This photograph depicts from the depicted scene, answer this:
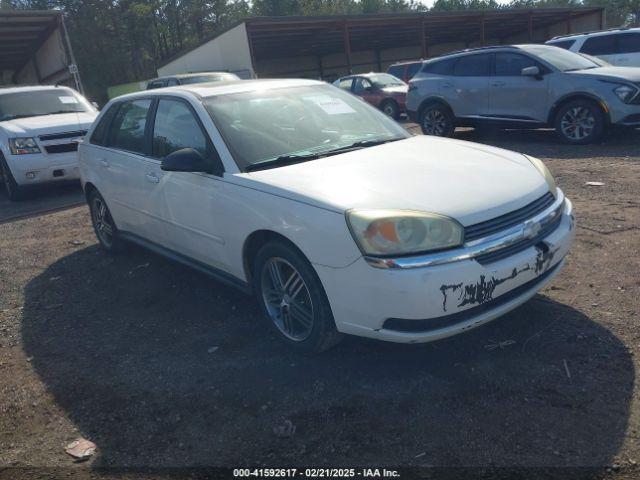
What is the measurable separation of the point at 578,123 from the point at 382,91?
8.07 metres

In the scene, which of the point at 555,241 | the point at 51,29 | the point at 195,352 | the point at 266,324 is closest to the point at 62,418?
the point at 195,352

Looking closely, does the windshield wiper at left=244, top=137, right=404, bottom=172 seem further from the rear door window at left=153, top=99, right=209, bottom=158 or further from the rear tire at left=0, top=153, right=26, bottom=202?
the rear tire at left=0, top=153, right=26, bottom=202

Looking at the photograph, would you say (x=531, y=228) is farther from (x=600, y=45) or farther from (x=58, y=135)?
(x=600, y=45)

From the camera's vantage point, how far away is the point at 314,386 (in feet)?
10.2

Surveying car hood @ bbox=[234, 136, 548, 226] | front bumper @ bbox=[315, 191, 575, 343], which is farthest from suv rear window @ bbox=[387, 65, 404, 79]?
front bumper @ bbox=[315, 191, 575, 343]

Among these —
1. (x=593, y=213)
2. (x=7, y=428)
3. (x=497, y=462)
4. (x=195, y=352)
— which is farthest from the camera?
(x=593, y=213)

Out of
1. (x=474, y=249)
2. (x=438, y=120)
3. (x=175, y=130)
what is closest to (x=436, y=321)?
(x=474, y=249)

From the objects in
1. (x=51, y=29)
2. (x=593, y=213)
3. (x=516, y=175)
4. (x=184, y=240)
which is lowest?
(x=593, y=213)

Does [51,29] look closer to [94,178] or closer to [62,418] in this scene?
[94,178]

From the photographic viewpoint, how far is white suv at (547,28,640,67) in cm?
1264

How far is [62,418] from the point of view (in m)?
3.09

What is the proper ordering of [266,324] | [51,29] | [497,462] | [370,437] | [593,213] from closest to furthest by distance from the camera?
[497,462] → [370,437] → [266,324] → [593,213] → [51,29]

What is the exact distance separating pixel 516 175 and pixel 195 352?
7.51 ft

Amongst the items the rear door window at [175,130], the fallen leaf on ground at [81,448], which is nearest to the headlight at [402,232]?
the rear door window at [175,130]
